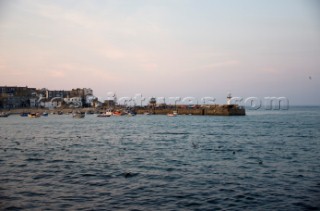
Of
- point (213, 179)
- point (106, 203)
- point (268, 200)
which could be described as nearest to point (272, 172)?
point (213, 179)

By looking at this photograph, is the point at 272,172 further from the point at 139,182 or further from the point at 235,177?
the point at 139,182

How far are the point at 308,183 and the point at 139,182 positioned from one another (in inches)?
369

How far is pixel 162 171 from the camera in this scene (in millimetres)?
21406

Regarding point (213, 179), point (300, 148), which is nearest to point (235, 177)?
point (213, 179)

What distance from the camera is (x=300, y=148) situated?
1334 inches

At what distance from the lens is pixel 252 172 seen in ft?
69.8

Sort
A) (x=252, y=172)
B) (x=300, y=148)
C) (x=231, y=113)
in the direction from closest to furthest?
(x=252, y=172), (x=300, y=148), (x=231, y=113)

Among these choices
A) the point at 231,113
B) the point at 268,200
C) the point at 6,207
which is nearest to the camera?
the point at 6,207

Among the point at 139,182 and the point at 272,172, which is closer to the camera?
the point at 139,182

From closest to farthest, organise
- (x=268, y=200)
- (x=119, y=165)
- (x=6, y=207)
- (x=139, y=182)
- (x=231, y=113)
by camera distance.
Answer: (x=6, y=207), (x=268, y=200), (x=139, y=182), (x=119, y=165), (x=231, y=113)

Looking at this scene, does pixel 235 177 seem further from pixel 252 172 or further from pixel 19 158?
pixel 19 158

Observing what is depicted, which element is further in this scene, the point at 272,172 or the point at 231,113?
the point at 231,113

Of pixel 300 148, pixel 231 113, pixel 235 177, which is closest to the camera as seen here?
pixel 235 177

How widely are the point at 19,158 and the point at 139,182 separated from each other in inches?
520
